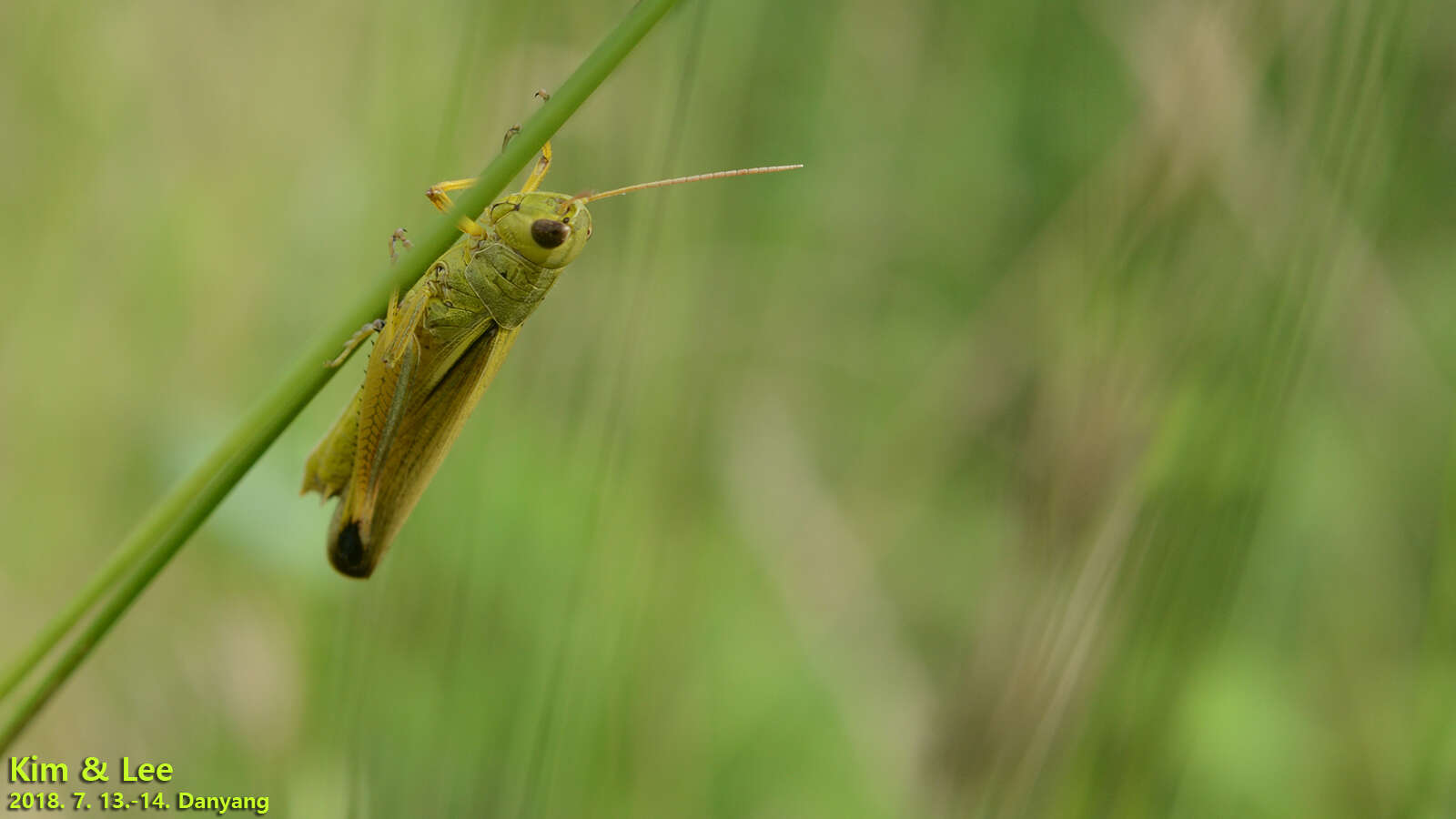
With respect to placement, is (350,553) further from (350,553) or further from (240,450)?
(240,450)

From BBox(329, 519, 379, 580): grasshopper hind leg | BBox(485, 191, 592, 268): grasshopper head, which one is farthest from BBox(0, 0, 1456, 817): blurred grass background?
BBox(485, 191, 592, 268): grasshopper head

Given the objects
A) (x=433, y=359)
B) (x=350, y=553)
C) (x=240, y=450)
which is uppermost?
(x=433, y=359)

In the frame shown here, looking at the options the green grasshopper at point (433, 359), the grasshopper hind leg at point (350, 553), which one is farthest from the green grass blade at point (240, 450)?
the grasshopper hind leg at point (350, 553)

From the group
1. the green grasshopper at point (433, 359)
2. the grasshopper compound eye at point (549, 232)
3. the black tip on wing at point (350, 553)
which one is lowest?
the black tip on wing at point (350, 553)

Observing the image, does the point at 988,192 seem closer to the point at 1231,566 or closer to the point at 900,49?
the point at 900,49

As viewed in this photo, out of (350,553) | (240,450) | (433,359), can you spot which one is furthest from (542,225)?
(240,450)

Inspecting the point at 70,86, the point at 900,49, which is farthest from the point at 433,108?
the point at 900,49

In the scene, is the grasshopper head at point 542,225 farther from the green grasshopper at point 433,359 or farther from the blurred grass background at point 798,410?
the blurred grass background at point 798,410
